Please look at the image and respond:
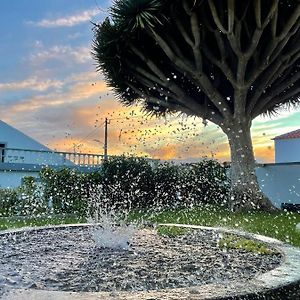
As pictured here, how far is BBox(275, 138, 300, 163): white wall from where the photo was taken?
23406 mm

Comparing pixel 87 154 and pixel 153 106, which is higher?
pixel 153 106

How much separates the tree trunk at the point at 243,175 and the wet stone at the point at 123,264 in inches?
259

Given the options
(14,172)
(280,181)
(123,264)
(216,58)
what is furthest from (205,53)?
(123,264)

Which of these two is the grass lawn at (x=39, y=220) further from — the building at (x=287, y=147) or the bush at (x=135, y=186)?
the building at (x=287, y=147)

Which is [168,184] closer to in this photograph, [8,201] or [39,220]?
[8,201]

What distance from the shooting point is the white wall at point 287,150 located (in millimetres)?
23406

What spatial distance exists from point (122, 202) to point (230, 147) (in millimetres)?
3437

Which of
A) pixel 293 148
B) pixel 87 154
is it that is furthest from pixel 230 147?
pixel 293 148

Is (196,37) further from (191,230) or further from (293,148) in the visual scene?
(293,148)

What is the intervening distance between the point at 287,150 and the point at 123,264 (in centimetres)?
2161

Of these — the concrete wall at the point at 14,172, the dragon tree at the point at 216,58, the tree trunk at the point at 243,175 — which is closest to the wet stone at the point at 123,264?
the tree trunk at the point at 243,175

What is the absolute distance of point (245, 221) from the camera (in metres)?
9.55

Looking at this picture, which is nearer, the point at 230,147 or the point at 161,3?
the point at 161,3

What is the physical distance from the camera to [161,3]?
37.7ft
